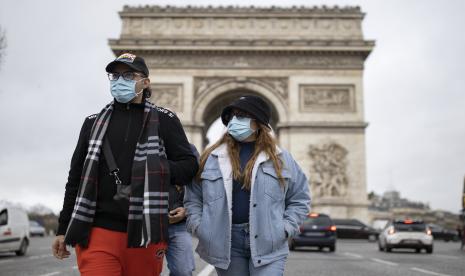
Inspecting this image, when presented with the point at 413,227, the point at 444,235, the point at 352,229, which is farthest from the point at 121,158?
the point at 444,235

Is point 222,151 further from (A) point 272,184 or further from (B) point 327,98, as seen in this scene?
(B) point 327,98

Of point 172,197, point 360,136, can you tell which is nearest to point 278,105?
point 360,136

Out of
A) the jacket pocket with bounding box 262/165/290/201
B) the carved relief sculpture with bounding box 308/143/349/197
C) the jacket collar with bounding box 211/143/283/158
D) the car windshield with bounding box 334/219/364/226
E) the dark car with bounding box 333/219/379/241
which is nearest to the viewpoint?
the jacket pocket with bounding box 262/165/290/201

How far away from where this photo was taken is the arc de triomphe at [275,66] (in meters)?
33.8

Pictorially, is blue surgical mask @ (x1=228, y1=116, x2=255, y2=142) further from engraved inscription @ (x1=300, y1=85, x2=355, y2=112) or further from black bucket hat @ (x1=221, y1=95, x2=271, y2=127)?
engraved inscription @ (x1=300, y1=85, x2=355, y2=112)

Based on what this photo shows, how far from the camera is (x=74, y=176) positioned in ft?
12.9

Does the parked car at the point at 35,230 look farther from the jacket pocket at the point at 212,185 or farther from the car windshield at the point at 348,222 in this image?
the jacket pocket at the point at 212,185

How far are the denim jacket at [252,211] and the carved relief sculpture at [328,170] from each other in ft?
95.7

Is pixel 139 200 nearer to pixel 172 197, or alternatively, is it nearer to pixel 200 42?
pixel 172 197

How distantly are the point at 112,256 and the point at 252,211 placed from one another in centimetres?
95

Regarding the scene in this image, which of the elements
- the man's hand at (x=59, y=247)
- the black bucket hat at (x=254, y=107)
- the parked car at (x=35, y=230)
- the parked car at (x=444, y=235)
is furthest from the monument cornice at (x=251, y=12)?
the man's hand at (x=59, y=247)

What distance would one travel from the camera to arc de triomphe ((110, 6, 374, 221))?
33781 millimetres

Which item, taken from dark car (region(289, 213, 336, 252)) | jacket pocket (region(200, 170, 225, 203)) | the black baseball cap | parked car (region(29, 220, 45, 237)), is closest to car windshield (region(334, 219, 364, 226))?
dark car (region(289, 213, 336, 252))

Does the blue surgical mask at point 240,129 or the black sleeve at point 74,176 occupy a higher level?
the blue surgical mask at point 240,129
